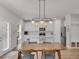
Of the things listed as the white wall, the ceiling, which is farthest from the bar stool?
the white wall

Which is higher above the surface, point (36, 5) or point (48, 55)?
point (36, 5)

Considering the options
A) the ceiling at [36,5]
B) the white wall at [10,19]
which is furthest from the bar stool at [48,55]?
the white wall at [10,19]

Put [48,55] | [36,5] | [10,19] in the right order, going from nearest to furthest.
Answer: [48,55] < [36,5] < [10,19]

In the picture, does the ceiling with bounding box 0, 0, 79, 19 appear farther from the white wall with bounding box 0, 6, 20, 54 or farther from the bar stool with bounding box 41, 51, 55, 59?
the bar stool with bounding box 41, 51, 55, 59

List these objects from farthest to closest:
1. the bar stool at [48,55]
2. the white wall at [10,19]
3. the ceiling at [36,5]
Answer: the white wall at [10,19], the ceiling at [36,5], the bar stool at [48,55]

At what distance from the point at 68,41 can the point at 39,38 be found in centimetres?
488

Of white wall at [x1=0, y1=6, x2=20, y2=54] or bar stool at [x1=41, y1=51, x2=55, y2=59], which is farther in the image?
white wall at [x1=0, y1=6, x2=20, y2=54]

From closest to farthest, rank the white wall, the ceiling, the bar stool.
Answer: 1. the bar stool
2. the ceiling
3. the white wall

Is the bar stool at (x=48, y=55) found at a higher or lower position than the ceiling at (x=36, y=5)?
lower

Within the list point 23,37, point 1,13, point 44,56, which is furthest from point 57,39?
point 44,56

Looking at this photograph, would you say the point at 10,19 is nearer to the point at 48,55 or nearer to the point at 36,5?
the point at 36,5

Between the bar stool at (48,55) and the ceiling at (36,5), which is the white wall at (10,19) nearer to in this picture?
the ceiling at (36,5)

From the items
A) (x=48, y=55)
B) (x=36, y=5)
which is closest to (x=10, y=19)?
(x=36, y=5)

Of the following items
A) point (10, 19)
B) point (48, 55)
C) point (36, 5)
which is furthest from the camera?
point (10, 19)
